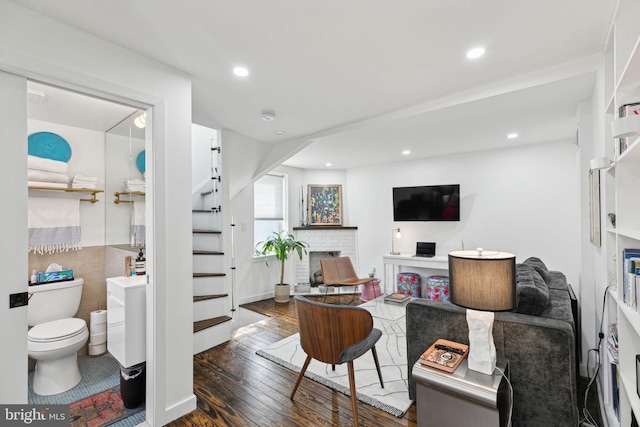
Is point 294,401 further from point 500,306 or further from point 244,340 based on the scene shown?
point 500,306

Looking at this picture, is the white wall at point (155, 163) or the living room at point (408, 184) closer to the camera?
the white wall at point (155, 163)

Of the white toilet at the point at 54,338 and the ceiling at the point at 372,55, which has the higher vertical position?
the ceiling at the point at 372,55

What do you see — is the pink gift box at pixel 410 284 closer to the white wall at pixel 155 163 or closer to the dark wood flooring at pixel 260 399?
the dark wood flooring at pixel 260 399

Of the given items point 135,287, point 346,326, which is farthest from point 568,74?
point 135,287

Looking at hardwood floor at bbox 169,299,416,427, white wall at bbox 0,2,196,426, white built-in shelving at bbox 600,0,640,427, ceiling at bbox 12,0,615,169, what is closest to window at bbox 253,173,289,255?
ceiling at bbox 12,0,615,169

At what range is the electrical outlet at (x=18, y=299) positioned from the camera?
1.43 metres

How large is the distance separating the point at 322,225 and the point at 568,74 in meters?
4.09

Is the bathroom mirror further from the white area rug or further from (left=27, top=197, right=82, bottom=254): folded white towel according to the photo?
the white area rug

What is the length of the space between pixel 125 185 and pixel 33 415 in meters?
1.97

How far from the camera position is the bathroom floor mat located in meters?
1.92

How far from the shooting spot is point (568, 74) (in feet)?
6.59

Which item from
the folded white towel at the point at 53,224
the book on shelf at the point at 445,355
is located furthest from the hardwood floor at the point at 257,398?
the folded white towel at the point at 53,224

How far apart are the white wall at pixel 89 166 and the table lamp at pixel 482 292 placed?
10.7 feet

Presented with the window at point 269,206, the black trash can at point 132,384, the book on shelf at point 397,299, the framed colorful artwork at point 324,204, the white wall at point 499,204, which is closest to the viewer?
the black trash can at point 132,384
